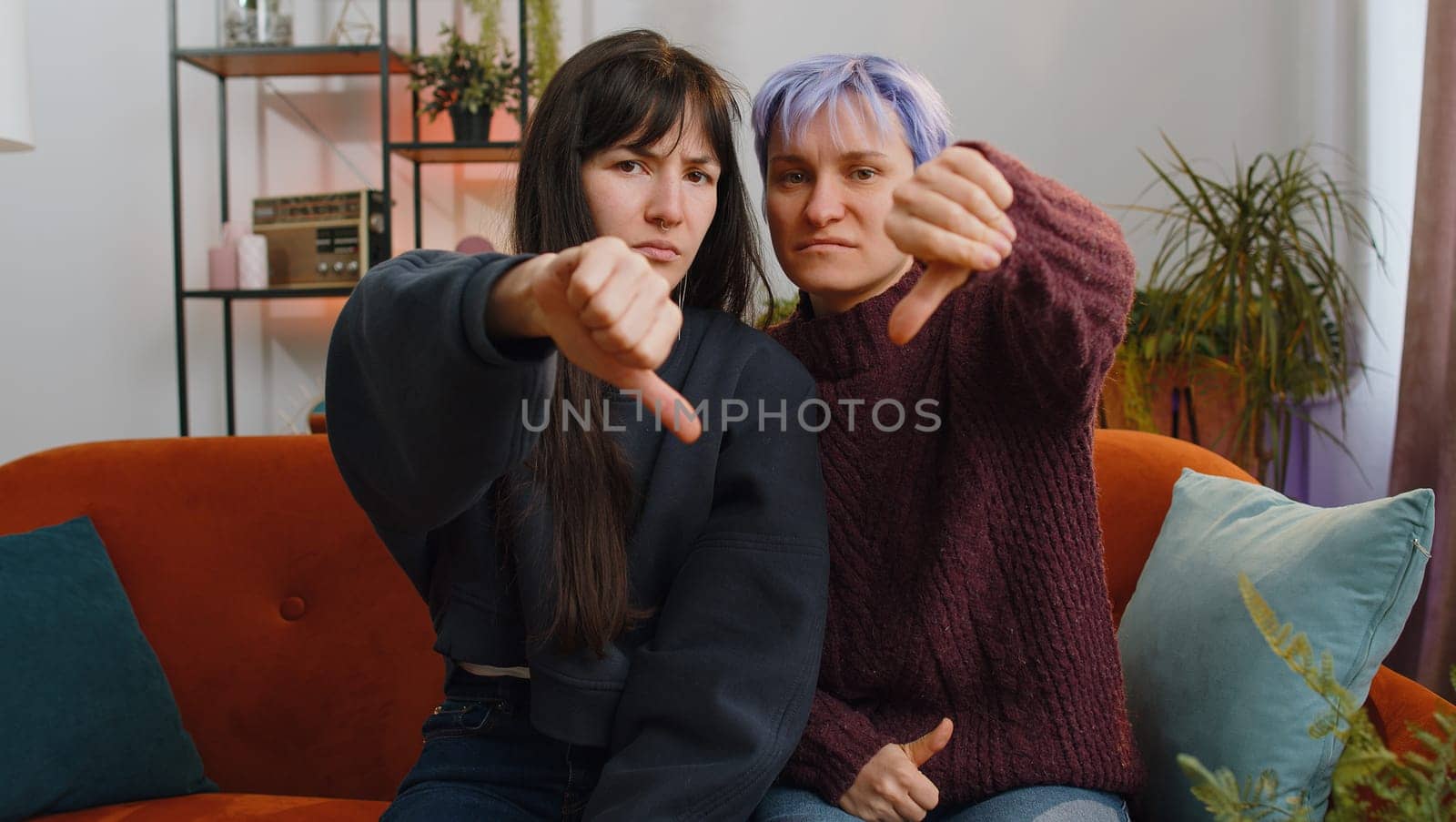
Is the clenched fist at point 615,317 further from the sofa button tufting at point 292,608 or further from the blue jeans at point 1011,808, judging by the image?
the sofa button tufting at point 292,608

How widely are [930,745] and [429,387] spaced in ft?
1.82

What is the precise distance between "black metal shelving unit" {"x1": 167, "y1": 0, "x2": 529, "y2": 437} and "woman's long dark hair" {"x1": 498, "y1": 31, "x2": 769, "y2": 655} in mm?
2061

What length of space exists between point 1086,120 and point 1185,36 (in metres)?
0.32

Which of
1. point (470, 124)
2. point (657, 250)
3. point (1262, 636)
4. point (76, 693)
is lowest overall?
point (76, 693)

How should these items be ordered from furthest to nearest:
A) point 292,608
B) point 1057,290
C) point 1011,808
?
1. point 292,608
2. point 1011,808
3. point 1057,290

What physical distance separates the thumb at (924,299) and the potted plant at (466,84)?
2.65m

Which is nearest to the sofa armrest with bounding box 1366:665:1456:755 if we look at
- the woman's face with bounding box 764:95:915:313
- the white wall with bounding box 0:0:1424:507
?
the woman's face with bounding box 764:95:915:313

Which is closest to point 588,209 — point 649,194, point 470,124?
point 649,194

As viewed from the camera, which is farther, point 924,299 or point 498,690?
point 498,690

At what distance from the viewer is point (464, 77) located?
126 inches

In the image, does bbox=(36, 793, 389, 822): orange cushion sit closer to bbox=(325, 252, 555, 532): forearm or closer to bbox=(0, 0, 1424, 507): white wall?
bbox=(325, 252, 555, 532): forearm

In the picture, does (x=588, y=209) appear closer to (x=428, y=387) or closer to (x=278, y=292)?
(x=428, y=387)

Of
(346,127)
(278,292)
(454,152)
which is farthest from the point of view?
(346,127)

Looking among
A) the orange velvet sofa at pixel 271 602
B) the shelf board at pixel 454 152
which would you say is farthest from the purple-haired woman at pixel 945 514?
the shelf board at pixel 454 152
